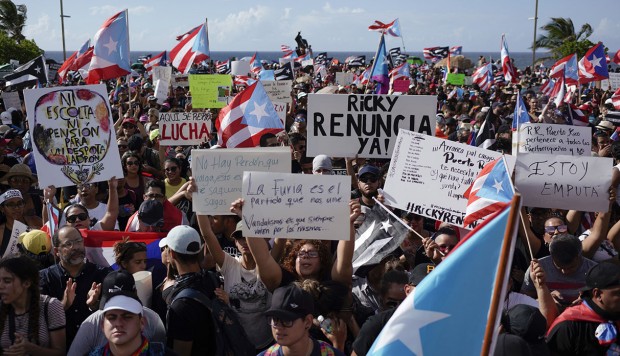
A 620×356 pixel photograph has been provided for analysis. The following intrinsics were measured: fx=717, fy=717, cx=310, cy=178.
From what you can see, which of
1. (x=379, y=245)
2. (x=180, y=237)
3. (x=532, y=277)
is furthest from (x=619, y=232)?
(x=180, y=237)

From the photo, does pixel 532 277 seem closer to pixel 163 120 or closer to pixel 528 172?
pixel 528 172

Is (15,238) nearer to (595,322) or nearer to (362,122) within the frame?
(362,122)

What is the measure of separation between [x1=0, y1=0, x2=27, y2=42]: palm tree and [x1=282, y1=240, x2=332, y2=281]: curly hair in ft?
159

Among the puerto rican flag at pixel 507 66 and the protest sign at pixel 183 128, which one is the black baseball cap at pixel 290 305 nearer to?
the protest sign at pixel 183 128

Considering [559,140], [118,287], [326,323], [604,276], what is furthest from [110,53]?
[604,276]

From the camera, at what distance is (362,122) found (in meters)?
7.00

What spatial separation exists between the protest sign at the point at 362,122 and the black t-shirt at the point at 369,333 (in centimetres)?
297

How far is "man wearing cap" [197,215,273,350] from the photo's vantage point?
486 cm

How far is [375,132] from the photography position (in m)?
6.98

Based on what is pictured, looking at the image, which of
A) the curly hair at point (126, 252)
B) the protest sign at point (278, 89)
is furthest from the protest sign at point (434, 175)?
the protest sign at point (278, 89)

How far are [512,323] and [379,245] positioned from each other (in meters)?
1.85

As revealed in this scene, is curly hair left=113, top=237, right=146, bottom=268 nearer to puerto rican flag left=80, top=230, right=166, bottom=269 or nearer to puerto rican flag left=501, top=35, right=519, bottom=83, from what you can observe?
puerto rican flag left=80, top=230, right=166, bottom=269

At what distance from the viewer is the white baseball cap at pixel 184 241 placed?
4652mm

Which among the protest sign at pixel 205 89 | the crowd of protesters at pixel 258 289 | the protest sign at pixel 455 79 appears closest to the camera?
the crowd of protesters at pixel 258 289
